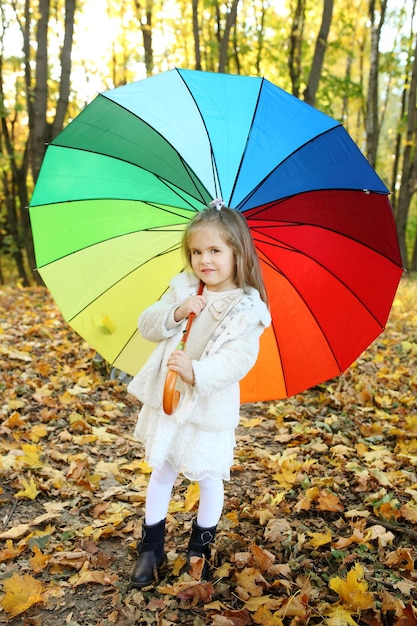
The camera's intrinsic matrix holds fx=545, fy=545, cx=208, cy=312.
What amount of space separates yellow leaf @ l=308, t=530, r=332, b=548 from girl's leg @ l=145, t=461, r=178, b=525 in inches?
31.7

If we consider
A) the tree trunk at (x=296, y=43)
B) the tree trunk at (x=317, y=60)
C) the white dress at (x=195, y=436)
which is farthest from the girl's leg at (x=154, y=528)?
the tree trunk at (x=296, y=43)

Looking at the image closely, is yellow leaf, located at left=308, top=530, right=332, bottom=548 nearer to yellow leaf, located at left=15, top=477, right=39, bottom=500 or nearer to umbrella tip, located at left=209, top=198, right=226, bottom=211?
yellow leaf, located at left=15, top=477, right=39, bottom=500

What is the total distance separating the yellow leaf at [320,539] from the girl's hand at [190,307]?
137 centimetres

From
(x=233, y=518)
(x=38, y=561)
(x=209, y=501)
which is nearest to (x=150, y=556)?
(x=209, y=501)

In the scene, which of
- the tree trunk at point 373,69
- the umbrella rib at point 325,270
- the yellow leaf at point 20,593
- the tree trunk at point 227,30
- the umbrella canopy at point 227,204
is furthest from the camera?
the tree trunk at point 373,69

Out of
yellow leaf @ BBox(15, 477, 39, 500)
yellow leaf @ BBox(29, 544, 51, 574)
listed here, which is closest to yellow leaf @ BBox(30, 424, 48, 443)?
yellow leaf @ BBox(15, 477, 39, 500)

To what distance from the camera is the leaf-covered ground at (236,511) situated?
7.73 feet

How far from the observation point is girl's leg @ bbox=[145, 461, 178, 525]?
255 cm

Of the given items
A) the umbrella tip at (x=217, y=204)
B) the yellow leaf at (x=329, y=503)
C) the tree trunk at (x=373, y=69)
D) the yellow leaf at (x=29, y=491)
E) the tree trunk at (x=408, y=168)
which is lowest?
the yellow leaf at (x=329, y=503)

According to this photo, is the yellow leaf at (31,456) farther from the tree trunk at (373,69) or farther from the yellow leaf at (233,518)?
the tree trunk at (373,69)

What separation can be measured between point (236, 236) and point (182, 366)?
60 centimetres

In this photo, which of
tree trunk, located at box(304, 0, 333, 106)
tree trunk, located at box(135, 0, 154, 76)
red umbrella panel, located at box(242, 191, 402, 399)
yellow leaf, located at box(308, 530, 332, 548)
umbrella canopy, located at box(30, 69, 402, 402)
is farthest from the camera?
tree trunk, located at box(135, 0, 154, 76)

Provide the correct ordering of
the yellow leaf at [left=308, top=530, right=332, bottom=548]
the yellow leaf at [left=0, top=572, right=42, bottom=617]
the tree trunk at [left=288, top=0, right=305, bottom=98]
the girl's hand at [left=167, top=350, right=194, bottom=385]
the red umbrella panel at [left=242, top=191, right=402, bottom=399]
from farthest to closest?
the tree trunk at [left=288, top=0, right=305, bottom=98] < the yellow leaf at [left=308, top=530, right=332, bottom=548] < the red umbrella panel at [left=242, top=191, right=402, bottom=399] < the yellow leaf at [left=0, top=572, right=42, bottom=617] < the girl's hand at [left=167, top=350, right=194, bottom=385]

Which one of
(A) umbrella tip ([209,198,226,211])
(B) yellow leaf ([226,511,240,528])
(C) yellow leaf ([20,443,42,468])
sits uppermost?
(A) umbrella tip ([209,198,226,211])
